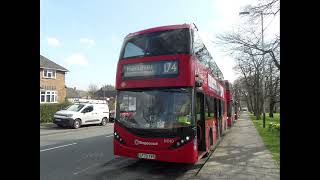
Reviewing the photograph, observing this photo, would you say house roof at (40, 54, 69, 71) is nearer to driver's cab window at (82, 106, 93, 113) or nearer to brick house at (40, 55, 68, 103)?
brick house at (40, 55, 68, 103)

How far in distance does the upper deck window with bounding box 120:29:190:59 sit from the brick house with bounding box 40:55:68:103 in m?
33.4

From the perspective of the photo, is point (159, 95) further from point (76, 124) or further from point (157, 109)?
point (76, 124)

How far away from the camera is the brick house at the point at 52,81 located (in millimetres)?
40406

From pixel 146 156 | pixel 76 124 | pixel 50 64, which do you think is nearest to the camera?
pixel 146 156

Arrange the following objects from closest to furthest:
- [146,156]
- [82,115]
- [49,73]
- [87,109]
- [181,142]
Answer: [181,142] < [146,156] < [82,115] < [87,109] < [49,73]

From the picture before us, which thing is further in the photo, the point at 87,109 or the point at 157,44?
the point at 87,109

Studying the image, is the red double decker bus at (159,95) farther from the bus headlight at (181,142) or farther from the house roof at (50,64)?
the house roof at (50,64)

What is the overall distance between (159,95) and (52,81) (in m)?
36.2

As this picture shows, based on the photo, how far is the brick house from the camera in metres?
40.4

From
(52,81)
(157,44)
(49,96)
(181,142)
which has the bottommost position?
(181,142)

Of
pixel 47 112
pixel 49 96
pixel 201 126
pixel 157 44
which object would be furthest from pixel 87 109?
pixel 157 44

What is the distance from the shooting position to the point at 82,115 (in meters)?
26.4

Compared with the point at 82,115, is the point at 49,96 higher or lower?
higher
